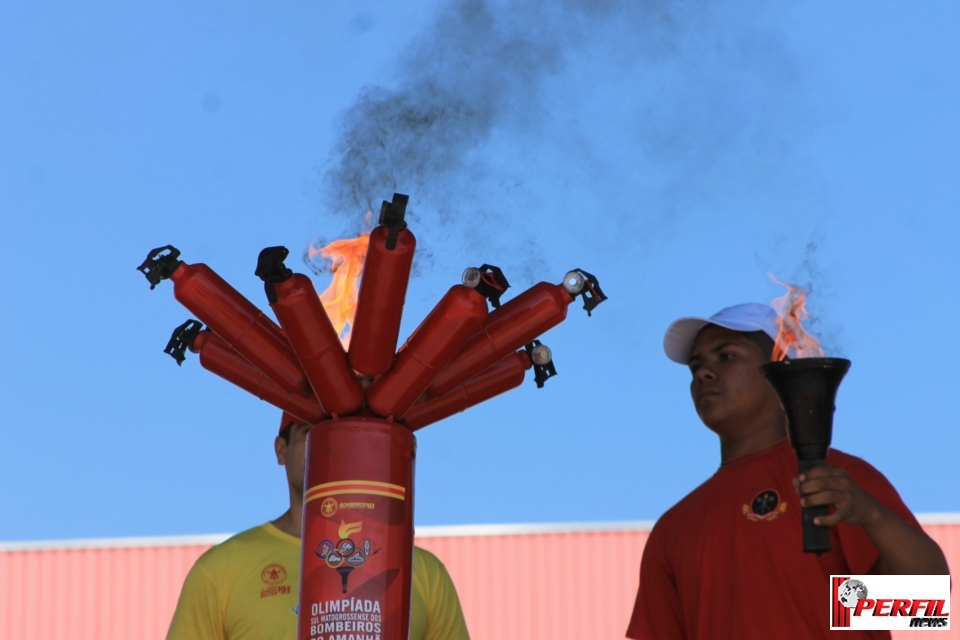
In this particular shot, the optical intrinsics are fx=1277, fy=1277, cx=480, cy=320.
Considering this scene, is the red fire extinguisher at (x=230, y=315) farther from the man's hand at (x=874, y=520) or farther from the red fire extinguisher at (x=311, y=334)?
the man's hand at (x=874, y=520)

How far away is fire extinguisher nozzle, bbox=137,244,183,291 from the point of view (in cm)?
389

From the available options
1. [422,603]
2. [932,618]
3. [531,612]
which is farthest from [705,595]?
[531,612]

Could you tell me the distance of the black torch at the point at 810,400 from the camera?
11.7ft

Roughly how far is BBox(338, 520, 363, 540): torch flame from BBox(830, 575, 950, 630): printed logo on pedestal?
4.90 ft

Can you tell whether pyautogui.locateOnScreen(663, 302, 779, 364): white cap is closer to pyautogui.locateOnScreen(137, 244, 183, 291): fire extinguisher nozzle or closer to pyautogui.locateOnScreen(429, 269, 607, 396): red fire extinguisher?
pyautogui.locateOnScreen(429, 269, 607, 396): red fire extinguisher

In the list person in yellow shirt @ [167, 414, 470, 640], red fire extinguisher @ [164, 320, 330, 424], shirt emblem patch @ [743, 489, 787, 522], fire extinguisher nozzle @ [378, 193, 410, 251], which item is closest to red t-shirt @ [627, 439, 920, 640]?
shirt emblem patch @ [743, 489, 787, 522]

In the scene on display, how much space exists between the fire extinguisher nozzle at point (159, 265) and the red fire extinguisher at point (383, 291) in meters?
0.58

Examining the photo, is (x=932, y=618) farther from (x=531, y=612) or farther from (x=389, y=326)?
(x=531, y=612)

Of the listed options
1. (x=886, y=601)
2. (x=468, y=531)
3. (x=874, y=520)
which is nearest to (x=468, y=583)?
(x=468, y=531)

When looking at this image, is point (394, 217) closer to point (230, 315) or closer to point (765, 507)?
point (230, 315)

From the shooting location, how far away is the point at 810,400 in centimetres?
359

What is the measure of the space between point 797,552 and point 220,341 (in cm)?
200

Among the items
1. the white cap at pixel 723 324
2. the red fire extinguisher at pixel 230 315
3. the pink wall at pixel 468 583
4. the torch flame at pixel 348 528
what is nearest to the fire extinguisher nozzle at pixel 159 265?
the red fire extinguisher at pixel 230 315

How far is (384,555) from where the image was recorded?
3727 mm
